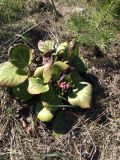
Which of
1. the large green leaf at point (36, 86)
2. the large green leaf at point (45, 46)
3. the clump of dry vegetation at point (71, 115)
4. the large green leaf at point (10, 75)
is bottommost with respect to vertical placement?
the clump of dry vegetation at point (71, 115)

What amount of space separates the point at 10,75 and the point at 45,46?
0.37 meters

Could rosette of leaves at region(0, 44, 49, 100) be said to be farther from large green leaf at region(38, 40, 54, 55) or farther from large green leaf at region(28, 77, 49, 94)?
A: large green leaf at region(38, 40, 54, 55)

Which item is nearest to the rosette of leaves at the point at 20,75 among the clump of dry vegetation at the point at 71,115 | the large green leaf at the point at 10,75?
the large green leaf at the point at 10,75

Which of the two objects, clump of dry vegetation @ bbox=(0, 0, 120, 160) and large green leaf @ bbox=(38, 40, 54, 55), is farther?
large green leaf @ bbox=(38, 40, 54, 55)

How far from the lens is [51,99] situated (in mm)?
2961

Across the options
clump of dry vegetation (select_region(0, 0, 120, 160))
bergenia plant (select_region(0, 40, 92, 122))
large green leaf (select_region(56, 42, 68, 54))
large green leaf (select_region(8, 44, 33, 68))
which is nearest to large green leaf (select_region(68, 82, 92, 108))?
bergenia plant (select_region(0, 40, 92, 122))

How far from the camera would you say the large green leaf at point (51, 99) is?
2.94 metres

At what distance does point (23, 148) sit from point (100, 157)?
517mm

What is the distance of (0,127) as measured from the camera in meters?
→ 2.94

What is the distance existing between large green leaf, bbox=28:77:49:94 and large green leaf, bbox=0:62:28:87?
0.06m

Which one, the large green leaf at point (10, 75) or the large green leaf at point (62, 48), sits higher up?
the large green leaf at point (62, 48)

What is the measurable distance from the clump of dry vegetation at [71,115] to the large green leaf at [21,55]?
0.16m

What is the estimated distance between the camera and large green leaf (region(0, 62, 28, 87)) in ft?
9.52

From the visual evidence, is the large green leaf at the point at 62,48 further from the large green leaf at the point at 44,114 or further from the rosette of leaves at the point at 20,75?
the large green leaf at the point at 44,114
